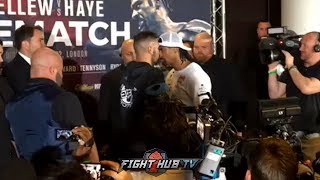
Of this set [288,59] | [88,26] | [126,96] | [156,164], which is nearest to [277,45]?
[288,59]

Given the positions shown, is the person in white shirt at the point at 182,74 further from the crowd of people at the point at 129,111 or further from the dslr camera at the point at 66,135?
the dslr camera at the point at 66,135

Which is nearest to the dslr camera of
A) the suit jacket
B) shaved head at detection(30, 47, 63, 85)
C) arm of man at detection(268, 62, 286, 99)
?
shaved head at detection(30, 47, 63, 85)

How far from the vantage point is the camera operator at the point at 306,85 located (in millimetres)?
4395

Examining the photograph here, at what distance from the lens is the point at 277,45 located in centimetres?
429

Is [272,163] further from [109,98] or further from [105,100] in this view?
[105,100]

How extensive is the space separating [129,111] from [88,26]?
6.27 ft

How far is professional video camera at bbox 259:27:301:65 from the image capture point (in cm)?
429

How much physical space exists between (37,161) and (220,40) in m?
3.95

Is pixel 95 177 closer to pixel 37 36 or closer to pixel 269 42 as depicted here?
pixel 269 42

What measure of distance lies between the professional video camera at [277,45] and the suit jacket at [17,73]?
1.64 metres

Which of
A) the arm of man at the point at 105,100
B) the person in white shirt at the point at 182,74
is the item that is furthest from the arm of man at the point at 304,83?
the arm of man at the point at 105,100

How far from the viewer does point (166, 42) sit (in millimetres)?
4750

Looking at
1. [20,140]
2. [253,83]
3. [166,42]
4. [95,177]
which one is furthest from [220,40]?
[95,177]

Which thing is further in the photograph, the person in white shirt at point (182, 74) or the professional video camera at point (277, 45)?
the person in white shirt at point (182, 74)
